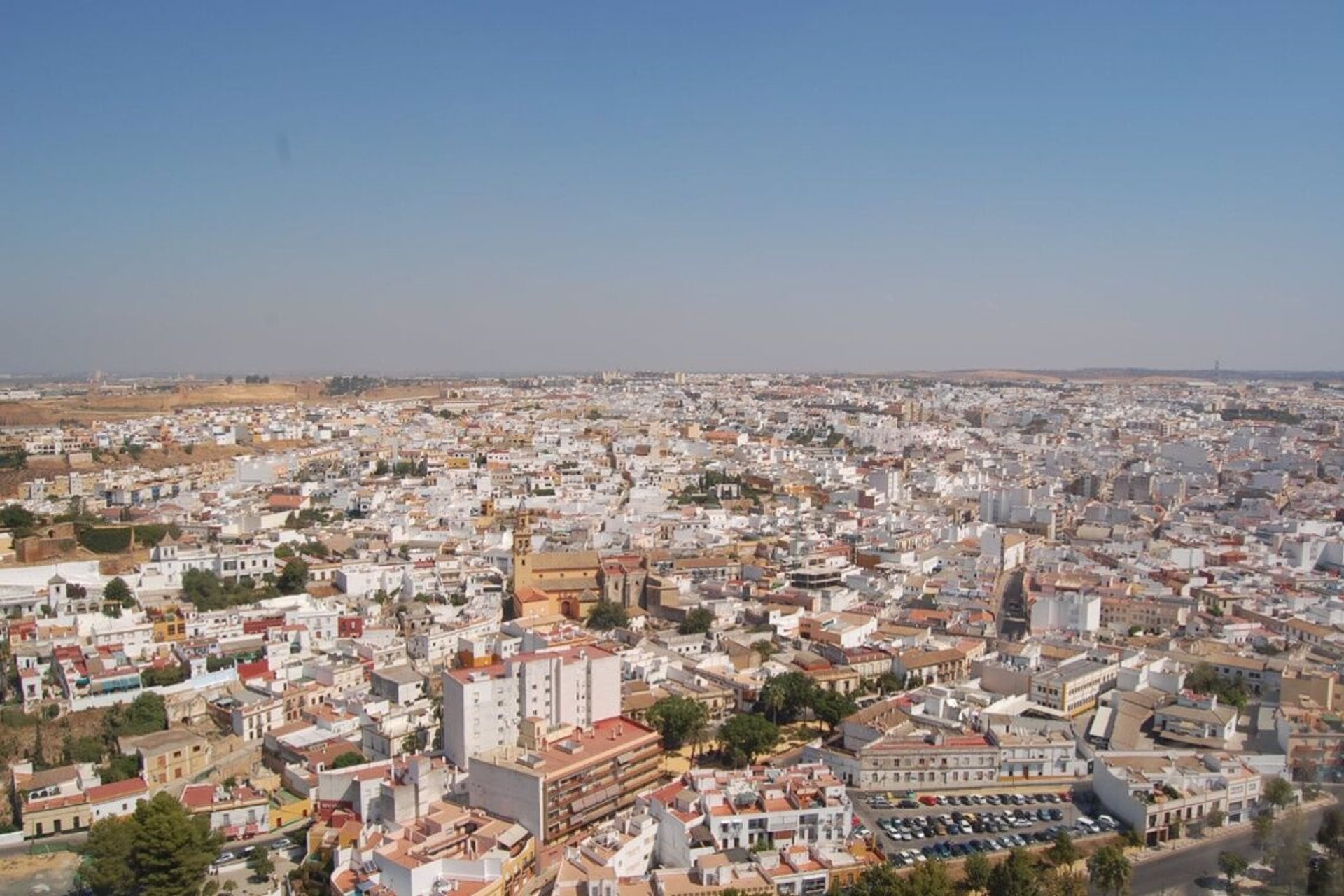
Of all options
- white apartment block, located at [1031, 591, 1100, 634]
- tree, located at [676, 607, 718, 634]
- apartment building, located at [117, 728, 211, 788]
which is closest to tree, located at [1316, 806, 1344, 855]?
white apartment block, located at [1031, 591, 1100, 634]

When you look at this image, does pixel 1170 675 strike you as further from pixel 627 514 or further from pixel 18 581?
pixel 18 581

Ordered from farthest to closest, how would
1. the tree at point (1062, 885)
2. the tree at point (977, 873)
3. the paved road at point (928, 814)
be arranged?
the paved road at point (928, 814) < the tree at point (977, 873) < the tree at point (1062, 885)

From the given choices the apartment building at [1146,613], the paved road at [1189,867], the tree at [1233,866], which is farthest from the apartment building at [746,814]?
the apartment building at [1146,613]

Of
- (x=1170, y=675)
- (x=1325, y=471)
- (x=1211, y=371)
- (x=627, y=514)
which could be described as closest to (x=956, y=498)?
(x=627, y=514)

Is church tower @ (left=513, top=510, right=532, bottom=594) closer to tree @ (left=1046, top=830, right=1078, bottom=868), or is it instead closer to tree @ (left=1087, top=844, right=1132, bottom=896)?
tree @ (left=1046, top=830, right=1078, bottom=868)

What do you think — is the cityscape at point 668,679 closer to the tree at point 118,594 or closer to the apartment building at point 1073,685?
the apartment building at point 1073,685

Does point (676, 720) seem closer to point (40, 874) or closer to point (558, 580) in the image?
point (40, 874)
